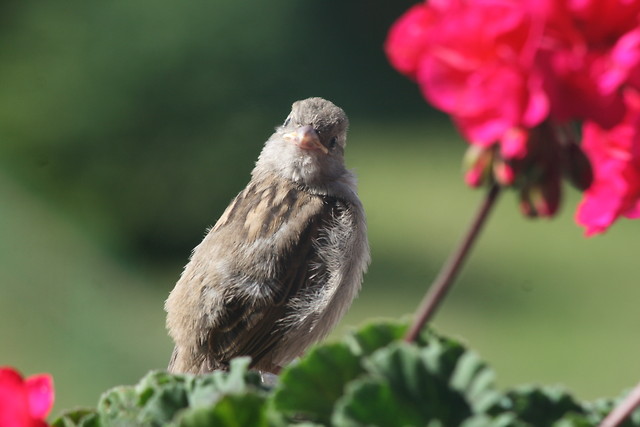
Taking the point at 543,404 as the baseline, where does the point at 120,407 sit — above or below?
below

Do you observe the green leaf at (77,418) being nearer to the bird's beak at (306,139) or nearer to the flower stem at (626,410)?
the flower stem at (626,410)

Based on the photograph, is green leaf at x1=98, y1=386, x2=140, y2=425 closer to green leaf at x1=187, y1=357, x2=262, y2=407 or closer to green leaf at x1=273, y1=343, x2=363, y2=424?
green leaf at x1=187, y1=357, x2=262, y2=407

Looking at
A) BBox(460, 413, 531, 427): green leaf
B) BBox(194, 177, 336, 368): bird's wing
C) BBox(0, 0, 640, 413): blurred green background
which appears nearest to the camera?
BBox(460, 413, 531, 427): green leaf

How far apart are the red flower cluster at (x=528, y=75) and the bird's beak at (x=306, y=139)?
2046 millimetres

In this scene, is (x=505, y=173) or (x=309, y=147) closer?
(x=505, y=173)

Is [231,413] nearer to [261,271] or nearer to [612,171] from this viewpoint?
[612,171]

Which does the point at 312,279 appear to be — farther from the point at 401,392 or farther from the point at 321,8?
the point at 321,8

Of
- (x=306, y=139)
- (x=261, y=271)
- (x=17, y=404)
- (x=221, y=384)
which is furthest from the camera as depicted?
(x=306, y=139)

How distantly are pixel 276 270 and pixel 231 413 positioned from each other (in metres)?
1.86

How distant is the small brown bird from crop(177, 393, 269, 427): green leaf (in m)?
1.78

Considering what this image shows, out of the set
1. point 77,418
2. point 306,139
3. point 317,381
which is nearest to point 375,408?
point 317,381

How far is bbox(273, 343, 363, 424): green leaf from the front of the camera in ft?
3.83

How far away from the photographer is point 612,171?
1208 millimetres

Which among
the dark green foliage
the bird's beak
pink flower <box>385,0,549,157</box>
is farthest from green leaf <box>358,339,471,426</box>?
the bird's beak
